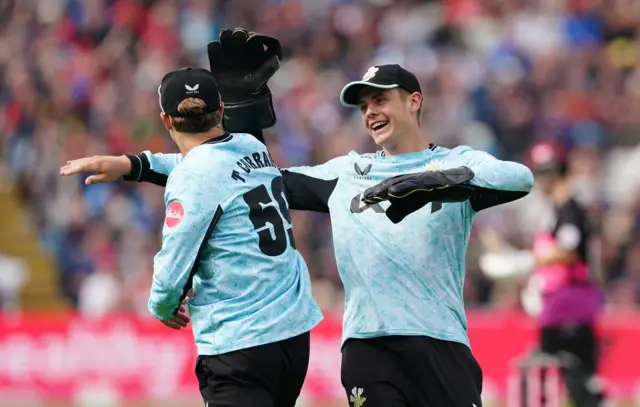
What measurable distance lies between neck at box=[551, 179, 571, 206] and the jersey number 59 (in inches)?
178

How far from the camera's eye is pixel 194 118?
6.01m

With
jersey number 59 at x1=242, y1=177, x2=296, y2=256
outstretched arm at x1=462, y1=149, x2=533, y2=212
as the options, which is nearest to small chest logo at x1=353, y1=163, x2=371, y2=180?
jersey number 59 at x1=242, y1=177, x2=296, y2=256

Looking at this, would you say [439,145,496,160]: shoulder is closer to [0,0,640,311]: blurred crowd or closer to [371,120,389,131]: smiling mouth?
[371,120,389,131]: smiling mouth

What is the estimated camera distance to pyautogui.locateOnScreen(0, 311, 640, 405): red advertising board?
14.2 m

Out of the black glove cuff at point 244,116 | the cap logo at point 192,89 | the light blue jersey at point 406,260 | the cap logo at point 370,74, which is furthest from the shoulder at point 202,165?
the cap logo at point 370,74

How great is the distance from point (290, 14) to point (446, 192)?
1427 centimetres

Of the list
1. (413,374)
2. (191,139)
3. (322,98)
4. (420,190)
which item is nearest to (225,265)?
(191,139)

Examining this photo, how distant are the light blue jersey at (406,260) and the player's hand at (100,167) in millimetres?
1072

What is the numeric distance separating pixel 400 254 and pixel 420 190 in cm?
58

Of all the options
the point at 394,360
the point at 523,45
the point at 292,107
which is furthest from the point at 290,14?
the point at 394,360

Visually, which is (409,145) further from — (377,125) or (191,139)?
(191,139)

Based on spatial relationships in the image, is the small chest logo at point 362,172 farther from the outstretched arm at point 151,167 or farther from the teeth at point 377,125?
the outstretched arm at point 151,167

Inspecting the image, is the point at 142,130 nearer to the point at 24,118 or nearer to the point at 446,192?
the point at 24,118

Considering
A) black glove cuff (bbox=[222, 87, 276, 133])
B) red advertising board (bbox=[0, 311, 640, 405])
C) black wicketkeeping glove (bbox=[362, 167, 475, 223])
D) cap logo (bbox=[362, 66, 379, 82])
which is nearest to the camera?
black wicketkeeping glove (bbox=[362, 167, 475, 223])
